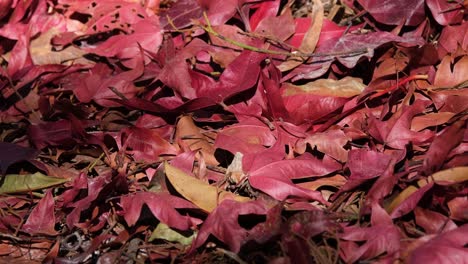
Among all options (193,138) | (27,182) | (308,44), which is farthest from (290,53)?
(27,182)

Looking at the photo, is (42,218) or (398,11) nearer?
(42,218)

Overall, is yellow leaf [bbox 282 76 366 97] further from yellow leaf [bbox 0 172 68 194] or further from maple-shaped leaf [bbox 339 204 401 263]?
yellow leaf [bbox 0 172 68 194]

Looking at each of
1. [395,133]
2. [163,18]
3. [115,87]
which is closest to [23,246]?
[115,87]

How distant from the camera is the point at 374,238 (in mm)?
1104

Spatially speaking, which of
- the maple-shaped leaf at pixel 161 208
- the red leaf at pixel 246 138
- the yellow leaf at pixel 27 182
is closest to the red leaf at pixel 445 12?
the red leaf at pixel 246 138

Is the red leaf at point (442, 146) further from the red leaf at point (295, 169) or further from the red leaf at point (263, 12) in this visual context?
the red leaf at point (263, 12)

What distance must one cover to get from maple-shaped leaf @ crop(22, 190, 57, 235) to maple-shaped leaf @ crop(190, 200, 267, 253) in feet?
1.12

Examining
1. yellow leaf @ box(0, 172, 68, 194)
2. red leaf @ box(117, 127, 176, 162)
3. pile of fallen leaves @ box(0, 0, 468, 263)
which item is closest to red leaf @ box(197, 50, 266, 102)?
pile of fallen leaves @ box(0, 0, 468, 263)

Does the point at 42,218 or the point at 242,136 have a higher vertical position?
the point at 242,136

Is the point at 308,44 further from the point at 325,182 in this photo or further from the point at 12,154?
the point at 12,154

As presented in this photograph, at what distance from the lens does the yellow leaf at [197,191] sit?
48.7 inches

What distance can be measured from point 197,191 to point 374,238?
363 millimetres

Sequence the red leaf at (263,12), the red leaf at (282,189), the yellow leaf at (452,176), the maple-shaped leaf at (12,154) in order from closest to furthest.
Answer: the yellow leaf at (452,176) → the red leaf at (282,189) → the maple-shaped leaf at (12,154) → the red leaf at (263,12)

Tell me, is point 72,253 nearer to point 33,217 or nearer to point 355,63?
point 33,217
